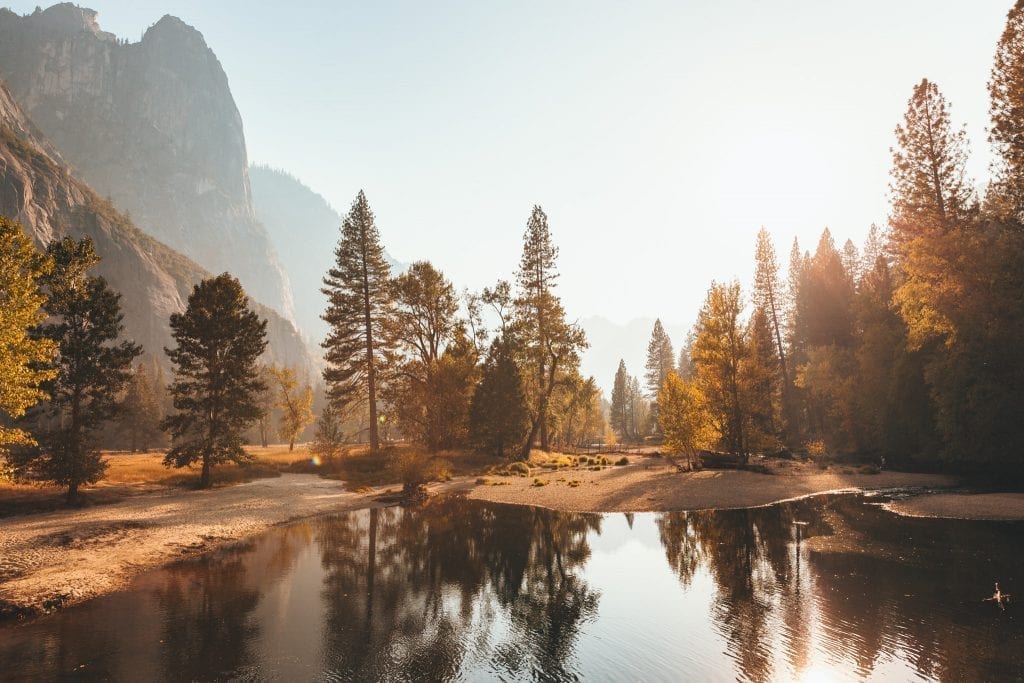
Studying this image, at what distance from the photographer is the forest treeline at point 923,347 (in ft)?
96.1

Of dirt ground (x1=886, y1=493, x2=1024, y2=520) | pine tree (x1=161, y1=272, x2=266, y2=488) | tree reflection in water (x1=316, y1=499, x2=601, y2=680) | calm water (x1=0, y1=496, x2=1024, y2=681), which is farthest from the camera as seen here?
pine tree (x1=161, y1=272, x2=266, y2=488)

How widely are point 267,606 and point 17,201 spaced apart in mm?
167478

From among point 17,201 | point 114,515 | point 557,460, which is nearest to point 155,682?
point 114,515

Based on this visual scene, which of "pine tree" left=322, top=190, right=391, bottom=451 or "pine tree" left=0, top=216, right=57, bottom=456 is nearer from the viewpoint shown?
"pine tree" left=0, top=216, right=57, bottom=456

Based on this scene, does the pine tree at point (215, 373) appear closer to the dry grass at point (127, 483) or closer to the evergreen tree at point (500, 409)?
the dry grass at point (127, 483)

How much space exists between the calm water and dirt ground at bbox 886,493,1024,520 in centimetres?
228

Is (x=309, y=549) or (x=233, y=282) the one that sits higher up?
(x=233, y=282)

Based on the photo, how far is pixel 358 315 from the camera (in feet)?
164

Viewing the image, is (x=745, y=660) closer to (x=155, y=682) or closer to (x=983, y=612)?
(x=983, y=612)

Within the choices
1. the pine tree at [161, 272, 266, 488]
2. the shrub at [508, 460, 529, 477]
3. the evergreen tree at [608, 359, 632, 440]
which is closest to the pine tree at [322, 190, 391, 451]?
the pine tree at [161, 272, 266, 488]

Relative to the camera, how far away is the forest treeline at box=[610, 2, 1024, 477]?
96.1ft

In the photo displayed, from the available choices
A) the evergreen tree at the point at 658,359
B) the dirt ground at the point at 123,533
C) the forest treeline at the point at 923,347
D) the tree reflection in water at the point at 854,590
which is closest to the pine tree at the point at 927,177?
the forest treeline at the point at 923,347

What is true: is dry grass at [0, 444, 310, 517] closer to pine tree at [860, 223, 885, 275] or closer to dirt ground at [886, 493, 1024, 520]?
dirt ground at [886, 493, 1024, 520]

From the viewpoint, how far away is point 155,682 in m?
9.53
